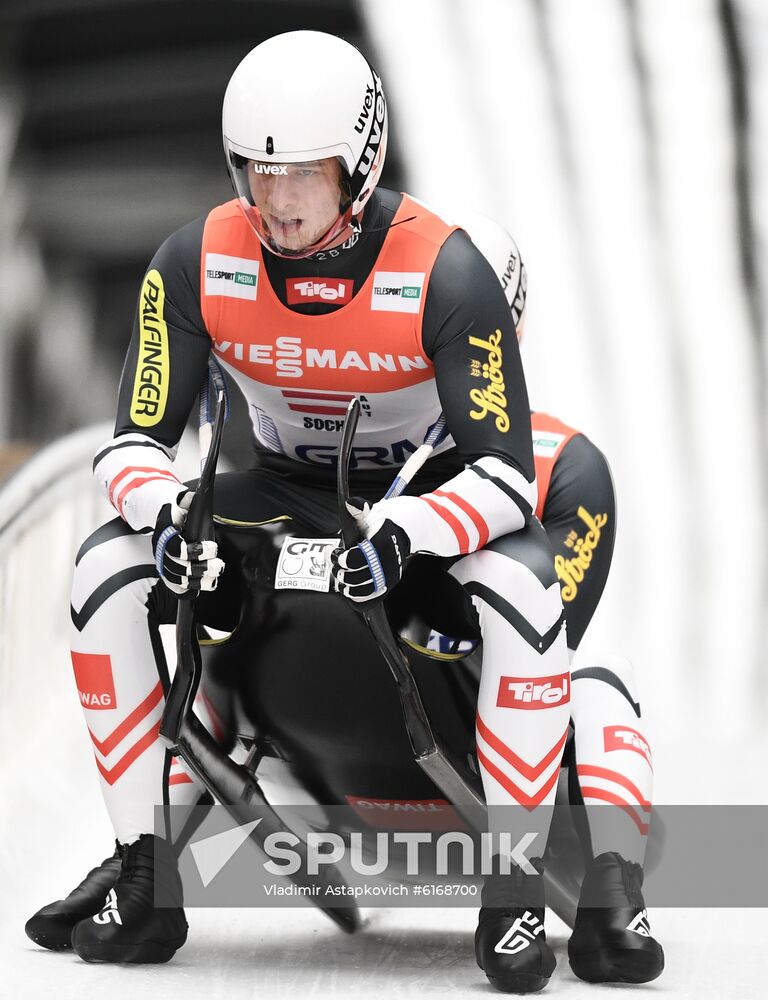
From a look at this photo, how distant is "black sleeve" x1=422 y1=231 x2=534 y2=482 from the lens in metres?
3.12

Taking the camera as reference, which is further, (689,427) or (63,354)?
(63,354)

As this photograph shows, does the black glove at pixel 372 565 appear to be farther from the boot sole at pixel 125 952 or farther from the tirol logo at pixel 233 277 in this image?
the boot sole at pixel 125 952

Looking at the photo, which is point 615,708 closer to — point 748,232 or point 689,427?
point 748,232

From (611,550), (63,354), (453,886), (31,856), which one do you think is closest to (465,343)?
(611,550)

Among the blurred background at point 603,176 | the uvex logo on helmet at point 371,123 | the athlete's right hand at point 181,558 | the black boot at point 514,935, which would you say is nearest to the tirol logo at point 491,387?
the uvex logo on helmet at point 371,123

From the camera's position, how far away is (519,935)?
2992 millimetres

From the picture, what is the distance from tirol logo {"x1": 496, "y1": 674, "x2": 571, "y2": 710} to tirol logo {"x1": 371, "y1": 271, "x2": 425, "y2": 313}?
2.28 ft

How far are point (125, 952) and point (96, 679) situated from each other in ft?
1.61

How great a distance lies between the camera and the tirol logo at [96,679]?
317cm

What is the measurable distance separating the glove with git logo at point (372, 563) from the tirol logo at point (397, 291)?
17.3 inches

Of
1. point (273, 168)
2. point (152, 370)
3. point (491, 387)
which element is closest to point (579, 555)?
point (491, 387)

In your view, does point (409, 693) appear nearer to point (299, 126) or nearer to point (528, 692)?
point (528, 692)

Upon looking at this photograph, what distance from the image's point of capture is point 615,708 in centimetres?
353

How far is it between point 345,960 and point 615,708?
733mm
